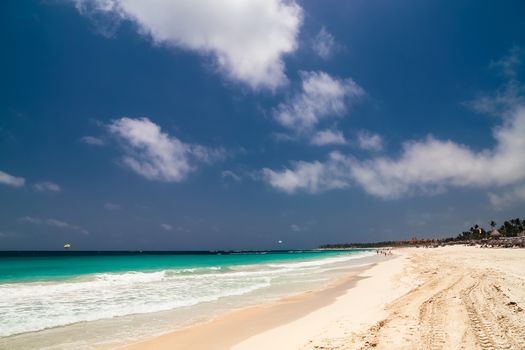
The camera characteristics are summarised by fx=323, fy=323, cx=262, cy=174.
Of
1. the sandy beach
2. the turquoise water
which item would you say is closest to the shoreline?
the sandy beach

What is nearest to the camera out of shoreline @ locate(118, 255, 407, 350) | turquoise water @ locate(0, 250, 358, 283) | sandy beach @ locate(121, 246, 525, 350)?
sandy beach @ locate(121, 246, 525, 350)

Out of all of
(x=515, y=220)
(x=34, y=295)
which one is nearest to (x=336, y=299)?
(x=34, y=295)

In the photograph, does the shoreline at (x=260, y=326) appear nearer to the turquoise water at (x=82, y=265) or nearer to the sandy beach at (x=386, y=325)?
the sandy beach at (x=386, y=325)

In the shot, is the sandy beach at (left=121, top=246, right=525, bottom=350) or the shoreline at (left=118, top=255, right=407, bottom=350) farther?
the shoreline at (left=118, top=255, right=407, bottom=350)

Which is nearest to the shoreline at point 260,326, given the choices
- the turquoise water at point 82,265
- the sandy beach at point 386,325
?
the sandy beach at point 386,325

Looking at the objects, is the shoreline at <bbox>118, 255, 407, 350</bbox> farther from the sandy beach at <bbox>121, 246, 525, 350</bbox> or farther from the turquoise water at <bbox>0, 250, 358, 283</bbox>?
the turquoise water at <bbox>0, 250, 358, 283</bbox>

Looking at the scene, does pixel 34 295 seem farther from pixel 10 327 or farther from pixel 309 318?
pixel 309 318

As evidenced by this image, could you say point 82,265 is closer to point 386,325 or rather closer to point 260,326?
point 260,326

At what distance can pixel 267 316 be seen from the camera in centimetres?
1101

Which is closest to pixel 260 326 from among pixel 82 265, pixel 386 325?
pixel 386 325

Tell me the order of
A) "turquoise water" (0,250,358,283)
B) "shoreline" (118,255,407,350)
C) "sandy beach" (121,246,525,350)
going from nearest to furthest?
"sandy beach" (121,246,525,350) < "shoreline" (118,255,407,350) < "turquoise water" (0,250,358,283)

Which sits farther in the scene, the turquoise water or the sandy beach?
the turquoise water

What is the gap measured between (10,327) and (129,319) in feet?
11.2

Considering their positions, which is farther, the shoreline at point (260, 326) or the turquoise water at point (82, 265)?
the turquoise water at point (82, 265)
